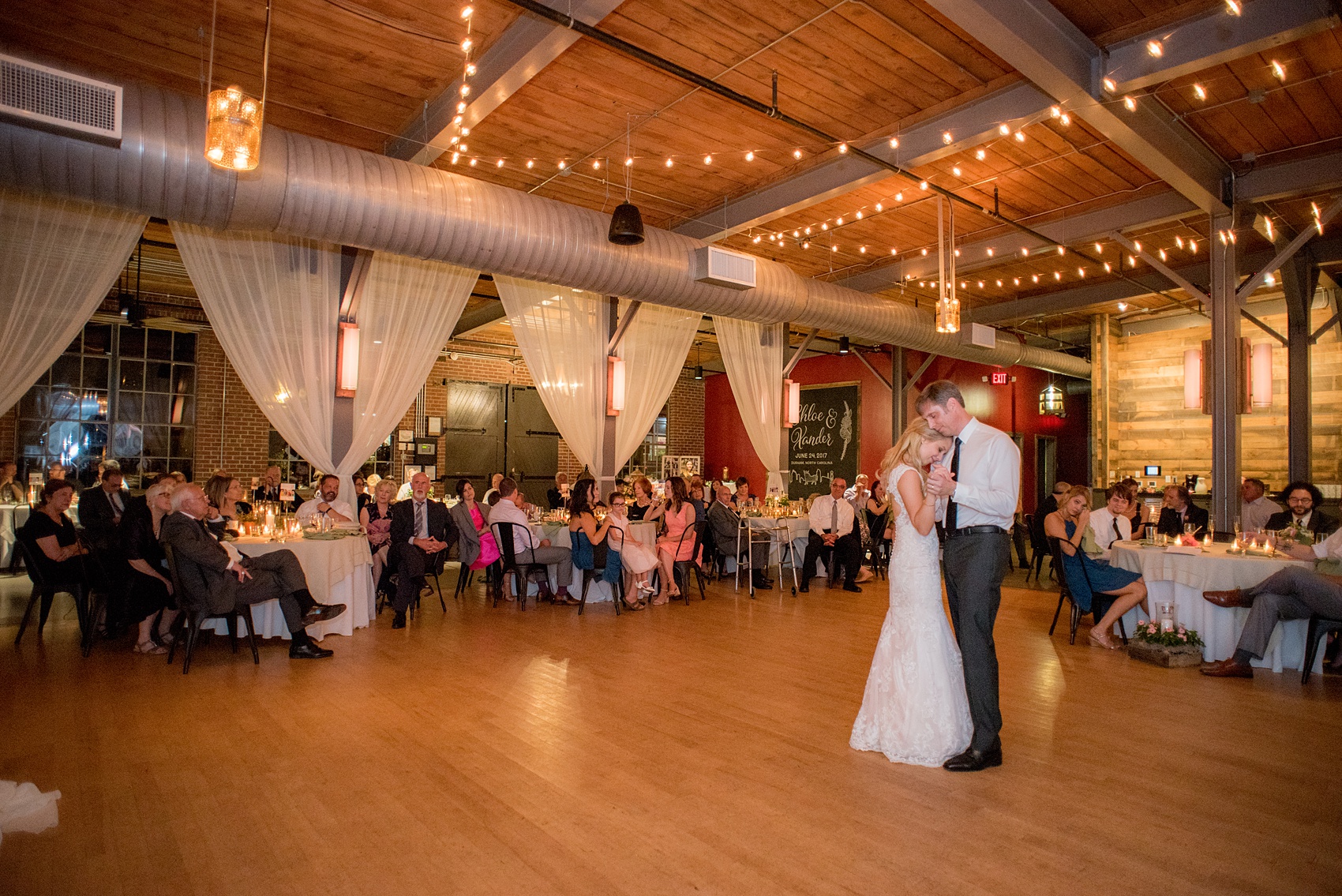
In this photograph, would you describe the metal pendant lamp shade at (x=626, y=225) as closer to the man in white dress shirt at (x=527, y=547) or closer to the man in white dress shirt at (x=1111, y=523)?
the man in white dress shirt at (x=527, y=547)

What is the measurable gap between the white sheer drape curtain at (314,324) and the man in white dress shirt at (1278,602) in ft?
22.1

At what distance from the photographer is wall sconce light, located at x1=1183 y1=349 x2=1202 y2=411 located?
782 centimetres

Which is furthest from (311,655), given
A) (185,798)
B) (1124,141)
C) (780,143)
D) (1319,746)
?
(1124,141)

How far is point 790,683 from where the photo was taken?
4.88 m

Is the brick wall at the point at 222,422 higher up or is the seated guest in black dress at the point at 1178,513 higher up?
the brick wall at the point at 222,422

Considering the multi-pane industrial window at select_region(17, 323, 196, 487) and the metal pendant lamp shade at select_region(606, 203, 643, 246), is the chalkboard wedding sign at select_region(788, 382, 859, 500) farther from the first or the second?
the multi-pane industrial window at select_region(17, 323, 196, 487)

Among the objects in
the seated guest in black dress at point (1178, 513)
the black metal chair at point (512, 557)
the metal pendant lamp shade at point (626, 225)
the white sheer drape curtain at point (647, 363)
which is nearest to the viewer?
the metal pendant lamp shade at point (626, 225)

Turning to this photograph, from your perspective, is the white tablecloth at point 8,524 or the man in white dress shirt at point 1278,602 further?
the white tablecloth at point 8,524

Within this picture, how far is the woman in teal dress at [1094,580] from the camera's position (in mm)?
6035

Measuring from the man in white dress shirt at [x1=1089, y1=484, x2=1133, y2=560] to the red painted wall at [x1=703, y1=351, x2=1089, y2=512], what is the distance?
7757 millimetres

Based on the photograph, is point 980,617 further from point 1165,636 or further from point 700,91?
point 700,91

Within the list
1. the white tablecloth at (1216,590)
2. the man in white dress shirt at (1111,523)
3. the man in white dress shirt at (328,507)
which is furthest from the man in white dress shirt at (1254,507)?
the man in white dress shirt at (328,507)

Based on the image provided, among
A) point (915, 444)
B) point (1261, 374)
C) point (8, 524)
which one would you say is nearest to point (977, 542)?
point (915, 444)

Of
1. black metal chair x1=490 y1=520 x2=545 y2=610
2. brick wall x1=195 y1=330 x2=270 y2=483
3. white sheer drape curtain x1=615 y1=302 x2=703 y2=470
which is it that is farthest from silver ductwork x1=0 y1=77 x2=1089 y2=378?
brick wall x1=195 y1=330 x2=270 y2=483
